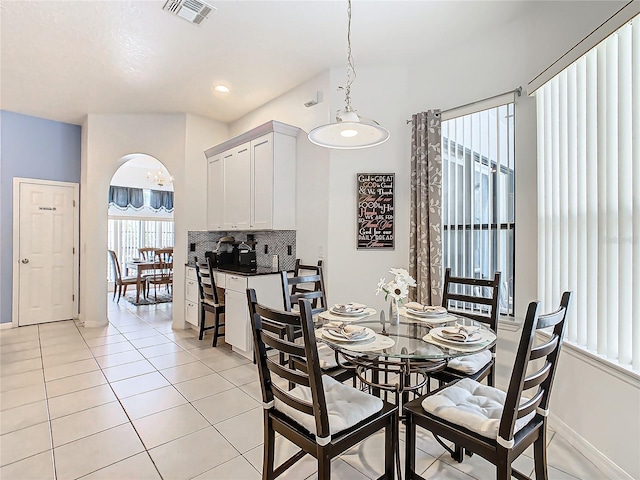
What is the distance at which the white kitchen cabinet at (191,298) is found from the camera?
4.51 metres

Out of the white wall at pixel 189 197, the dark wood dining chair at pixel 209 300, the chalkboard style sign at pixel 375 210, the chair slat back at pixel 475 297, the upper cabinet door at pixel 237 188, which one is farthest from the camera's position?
the white wall at pixel 189 197

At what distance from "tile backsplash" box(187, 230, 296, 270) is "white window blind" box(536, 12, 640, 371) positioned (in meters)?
2.58

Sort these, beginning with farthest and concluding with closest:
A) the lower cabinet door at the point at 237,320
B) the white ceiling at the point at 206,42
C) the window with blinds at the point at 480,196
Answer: the lower cabinet door at the point at 237,320, the window with blinds at the point at 480,196, the white ceiling at the point at 206,42

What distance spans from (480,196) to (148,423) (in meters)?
3.21

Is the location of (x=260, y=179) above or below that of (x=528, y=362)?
above

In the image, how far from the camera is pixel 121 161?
499 centimetres

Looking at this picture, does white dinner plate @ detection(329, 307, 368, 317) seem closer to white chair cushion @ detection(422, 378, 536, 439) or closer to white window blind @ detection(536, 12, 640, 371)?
white chair cushion @ detection(422, 378, 536, 439)

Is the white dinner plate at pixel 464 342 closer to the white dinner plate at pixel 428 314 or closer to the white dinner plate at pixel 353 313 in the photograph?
the white dinner plate at pixel 428 314

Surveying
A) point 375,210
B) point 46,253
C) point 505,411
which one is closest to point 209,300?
point 375,210

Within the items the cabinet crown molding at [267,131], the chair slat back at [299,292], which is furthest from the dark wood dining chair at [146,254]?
the chair slat back at [299,292]

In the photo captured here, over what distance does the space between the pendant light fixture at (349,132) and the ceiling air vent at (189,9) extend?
1405 millimetres

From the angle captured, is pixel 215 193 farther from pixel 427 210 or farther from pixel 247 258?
pixel 427 210

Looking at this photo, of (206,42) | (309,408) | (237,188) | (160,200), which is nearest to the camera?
(309,408)

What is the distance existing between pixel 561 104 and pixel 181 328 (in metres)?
4.97
